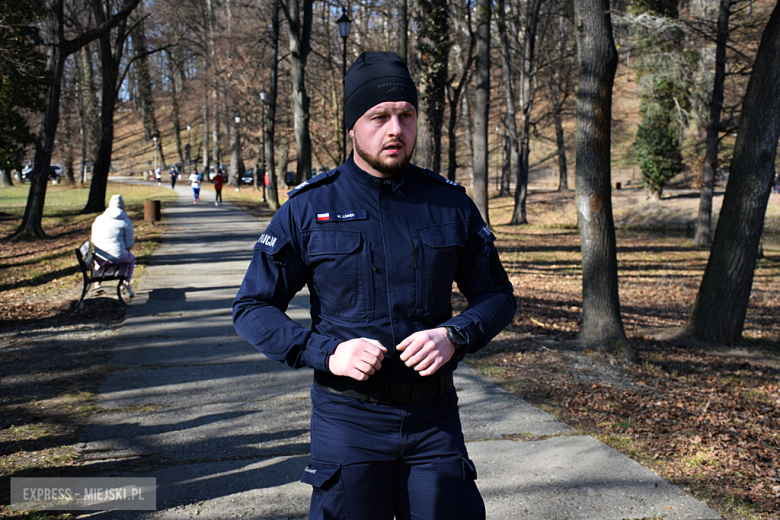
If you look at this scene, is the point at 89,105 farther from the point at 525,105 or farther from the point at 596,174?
the point at 596,174

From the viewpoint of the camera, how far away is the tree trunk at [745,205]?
8070 millimetres

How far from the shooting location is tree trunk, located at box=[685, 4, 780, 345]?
26.5 feet

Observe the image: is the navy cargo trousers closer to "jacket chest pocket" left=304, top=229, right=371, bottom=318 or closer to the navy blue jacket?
the navy blue jacket

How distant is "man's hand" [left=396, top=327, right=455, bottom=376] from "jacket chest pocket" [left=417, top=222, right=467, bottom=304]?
18 centimetres

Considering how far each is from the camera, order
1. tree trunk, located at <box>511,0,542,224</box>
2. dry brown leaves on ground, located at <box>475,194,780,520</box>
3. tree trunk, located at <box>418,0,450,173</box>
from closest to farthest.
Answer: dry brown leaves on ground, located at <box>475,194,780,520</box> < tree trunk, located at <box>418,0,450,173</box> < tree trunk, located at <box>511,0,542,224</box>

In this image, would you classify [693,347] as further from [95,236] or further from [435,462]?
[95,236]

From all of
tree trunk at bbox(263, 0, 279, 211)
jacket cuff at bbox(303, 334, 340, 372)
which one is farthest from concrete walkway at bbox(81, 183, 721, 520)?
tree trunk at bbox(263, 0, 279, 211)

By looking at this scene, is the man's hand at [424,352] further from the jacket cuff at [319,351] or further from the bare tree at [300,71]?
the bare tree at [300,71]

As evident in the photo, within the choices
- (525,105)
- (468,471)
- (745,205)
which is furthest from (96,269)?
(525,105)

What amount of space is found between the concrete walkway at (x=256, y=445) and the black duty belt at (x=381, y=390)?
1831mm

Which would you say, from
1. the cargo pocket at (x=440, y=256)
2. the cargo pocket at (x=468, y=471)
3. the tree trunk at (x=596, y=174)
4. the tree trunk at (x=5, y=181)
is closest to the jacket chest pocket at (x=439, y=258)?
the cargo pocket at (x=440, y=256)

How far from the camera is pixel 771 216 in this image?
29875 millimetres

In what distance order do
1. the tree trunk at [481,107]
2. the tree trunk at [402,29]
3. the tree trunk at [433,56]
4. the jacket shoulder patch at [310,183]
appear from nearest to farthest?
the jacket shoulder patch at [310,183], the tree trunk at [433,56], the tree trunk at [402,29], the tree trunk at [481,107]

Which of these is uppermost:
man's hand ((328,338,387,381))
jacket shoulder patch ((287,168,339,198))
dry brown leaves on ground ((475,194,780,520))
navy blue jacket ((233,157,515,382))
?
jacket shoulder patch ((287,168,339,198))
